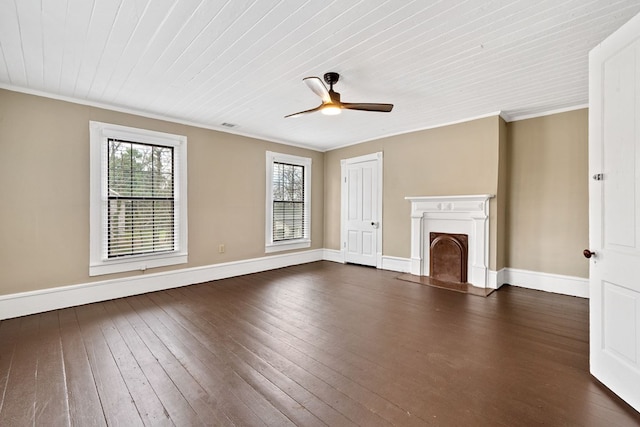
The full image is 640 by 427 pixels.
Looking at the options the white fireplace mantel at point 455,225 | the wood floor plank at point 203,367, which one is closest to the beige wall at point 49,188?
the wood floor plank at point 203,367

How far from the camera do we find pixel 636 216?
5.57 feet

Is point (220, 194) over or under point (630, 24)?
under

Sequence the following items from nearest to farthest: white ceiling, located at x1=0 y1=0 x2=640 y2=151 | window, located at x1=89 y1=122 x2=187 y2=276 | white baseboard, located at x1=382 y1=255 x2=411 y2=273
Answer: white ceiling, located at x1=0 y1=0 x2=640 y2=151 < window, located at x1=89 y1=122 x2=187 y2=276 < white baseboard, located at x1=382 y1=255 x2=411 y2=273

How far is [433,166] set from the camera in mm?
4871

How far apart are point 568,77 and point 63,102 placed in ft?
19.0

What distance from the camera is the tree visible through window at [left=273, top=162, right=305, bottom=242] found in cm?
584

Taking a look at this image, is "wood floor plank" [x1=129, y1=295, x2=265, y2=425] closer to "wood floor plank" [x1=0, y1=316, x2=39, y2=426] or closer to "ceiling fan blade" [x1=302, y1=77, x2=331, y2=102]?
"wood floor plank" [x1=0, y1=316, x2=39, y2=426]

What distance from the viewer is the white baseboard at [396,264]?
5262mm

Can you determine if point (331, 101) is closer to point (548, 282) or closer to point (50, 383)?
point (50, 383)

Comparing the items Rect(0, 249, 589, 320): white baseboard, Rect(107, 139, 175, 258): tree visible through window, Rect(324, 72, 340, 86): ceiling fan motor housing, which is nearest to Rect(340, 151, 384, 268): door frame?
Rect(0, 249, 589, 320): white baseboard

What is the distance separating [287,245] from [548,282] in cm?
438

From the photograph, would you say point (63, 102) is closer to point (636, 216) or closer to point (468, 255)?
point (636, 216)

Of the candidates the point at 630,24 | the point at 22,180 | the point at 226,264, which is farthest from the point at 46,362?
the point at 630,24

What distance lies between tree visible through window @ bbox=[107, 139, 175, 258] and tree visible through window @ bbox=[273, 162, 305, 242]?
1.98 m
